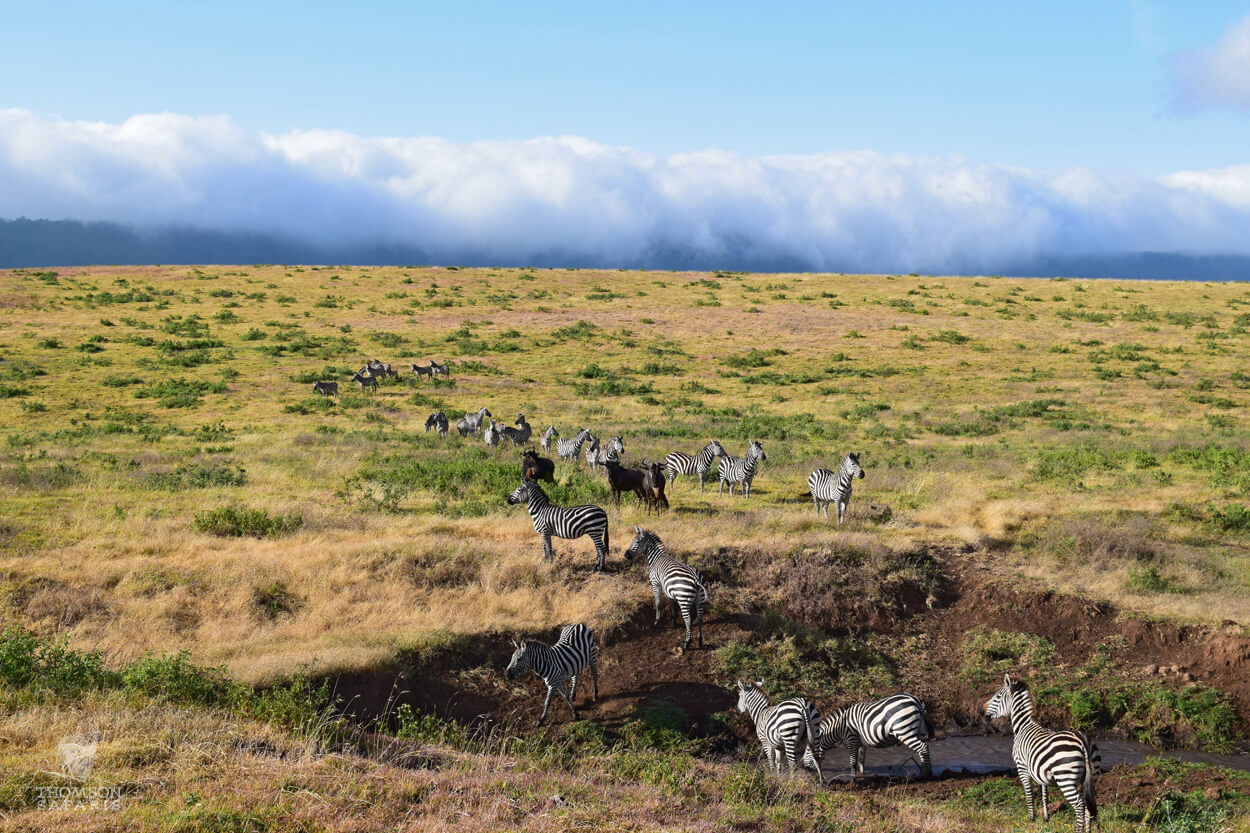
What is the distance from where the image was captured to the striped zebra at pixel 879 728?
11523mm

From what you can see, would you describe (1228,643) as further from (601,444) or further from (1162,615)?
(601,444)

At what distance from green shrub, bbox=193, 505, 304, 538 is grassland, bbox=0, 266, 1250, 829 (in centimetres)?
6

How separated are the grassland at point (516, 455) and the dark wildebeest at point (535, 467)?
4.37 ft

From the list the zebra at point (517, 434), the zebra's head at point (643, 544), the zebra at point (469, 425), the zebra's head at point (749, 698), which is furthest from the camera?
the zebra at point (469, 425)

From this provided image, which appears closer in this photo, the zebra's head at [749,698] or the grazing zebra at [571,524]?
the zebra's head at [749,698]

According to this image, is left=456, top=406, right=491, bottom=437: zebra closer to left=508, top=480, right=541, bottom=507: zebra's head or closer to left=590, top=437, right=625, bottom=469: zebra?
left=590, top=437, right=625, bottom=469: zebra

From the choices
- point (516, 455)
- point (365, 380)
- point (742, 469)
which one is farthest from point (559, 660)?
point (365, 380)

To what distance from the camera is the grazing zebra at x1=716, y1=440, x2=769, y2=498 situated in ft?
75.8

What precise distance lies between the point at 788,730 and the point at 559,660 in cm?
328

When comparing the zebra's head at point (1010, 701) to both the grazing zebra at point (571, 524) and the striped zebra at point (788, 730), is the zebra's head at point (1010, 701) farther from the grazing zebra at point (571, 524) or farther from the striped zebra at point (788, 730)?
the grazing zebra at point (571, 524)

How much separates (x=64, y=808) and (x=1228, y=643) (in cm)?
1667

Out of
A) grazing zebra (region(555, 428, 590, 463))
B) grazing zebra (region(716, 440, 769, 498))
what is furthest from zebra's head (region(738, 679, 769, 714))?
grazing zebra (region(555, 428, 590, 463))

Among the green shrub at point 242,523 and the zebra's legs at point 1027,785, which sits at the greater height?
the green shrub at point 242,523

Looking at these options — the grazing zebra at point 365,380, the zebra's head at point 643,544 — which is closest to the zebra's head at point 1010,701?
the zebra's head at point 643,544
